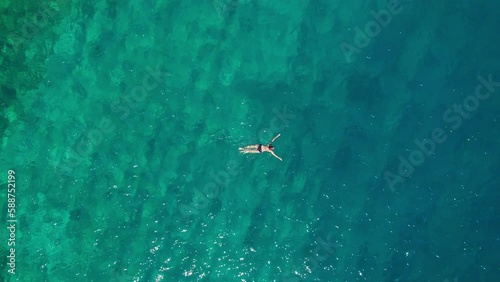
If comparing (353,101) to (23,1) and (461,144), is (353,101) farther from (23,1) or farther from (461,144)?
(23,1)

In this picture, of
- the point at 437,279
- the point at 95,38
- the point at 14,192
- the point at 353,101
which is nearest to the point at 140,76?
the point at 95,38

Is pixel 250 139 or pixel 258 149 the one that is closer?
pixel 258 149

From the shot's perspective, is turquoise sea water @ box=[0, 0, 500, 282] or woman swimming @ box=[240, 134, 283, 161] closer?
woman swimming @ box=[240, 134, 283, 161]

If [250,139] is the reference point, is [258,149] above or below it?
below

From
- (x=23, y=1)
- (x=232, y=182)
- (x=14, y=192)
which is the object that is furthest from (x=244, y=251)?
(x=23, y=1)

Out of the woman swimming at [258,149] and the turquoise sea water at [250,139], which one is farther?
the turquoise sea water at [250,139]

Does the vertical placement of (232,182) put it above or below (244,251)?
above

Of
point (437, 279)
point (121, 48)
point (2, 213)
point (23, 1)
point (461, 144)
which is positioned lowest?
point (437, 279)
